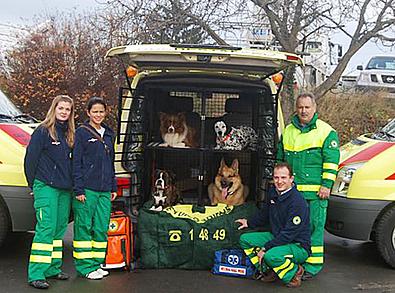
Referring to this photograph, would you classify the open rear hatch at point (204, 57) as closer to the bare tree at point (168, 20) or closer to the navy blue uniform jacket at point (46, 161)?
the navy blue uniform jacket at point (46, 161)

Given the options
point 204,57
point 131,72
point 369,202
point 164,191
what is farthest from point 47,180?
point 369,202

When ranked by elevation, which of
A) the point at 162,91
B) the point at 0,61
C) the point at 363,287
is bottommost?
the point at 363,287

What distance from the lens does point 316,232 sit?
5398mm

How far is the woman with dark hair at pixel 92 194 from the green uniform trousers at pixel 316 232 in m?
1.98

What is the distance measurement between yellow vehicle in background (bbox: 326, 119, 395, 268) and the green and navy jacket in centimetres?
43

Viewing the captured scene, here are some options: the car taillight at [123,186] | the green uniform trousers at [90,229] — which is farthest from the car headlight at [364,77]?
the green uniform trousers at [90,229]

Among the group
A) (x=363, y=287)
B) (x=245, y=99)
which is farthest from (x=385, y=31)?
(x=363, y=287)

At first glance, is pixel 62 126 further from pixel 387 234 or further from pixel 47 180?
pixel 387 234

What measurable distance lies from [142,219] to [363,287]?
224 cm

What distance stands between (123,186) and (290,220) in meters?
1.72

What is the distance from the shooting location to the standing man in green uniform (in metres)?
5.31

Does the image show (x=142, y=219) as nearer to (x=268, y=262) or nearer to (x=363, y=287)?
(x=268, y=262)

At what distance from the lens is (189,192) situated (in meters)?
6.42

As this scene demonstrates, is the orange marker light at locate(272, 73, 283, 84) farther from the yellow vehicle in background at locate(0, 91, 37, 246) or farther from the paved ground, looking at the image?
the yellow vehicle in background at locate(0, 91, 37, 246)
